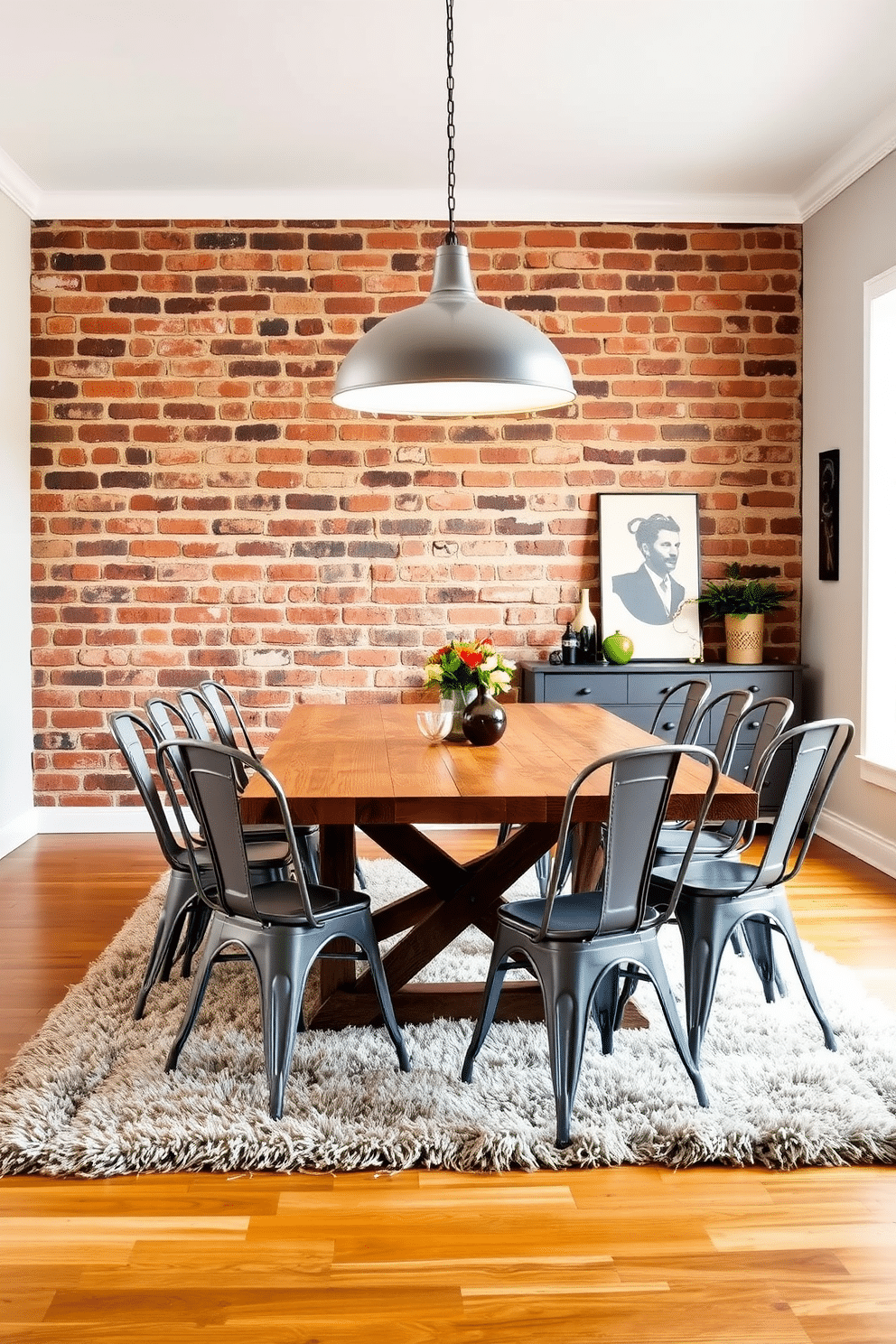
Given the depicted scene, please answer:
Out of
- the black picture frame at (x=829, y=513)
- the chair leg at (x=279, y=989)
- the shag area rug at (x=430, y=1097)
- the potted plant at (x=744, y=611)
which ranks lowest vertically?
the shag area rug at (x=430, y=1097)

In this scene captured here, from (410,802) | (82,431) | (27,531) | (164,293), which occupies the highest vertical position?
(164,293)

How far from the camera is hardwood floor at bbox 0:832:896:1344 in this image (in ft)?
6.22

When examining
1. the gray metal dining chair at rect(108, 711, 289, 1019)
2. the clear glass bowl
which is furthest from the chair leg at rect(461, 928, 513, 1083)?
the clear glass bowl

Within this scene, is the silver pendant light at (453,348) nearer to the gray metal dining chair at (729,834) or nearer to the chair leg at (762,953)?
the gray metal dining chair at (729,834)

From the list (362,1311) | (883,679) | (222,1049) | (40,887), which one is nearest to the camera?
(362,1311)

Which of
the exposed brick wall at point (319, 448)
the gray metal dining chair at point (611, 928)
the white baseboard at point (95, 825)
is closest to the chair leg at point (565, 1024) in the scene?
the gray metal dining chair at point (611, 928)

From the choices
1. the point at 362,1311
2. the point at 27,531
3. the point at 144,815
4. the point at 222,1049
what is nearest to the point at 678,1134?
the point at 362,1311

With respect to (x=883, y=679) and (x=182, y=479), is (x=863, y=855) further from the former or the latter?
(x=182, y=479)

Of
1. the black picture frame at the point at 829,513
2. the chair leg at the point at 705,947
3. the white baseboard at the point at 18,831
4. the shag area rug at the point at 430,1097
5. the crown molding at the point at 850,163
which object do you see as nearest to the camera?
the shag area rug at the point at 430,1097

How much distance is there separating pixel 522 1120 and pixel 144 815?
3.70m

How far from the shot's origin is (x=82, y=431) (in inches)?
227

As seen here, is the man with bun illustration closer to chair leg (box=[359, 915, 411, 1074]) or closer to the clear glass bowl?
the clear glass bowl

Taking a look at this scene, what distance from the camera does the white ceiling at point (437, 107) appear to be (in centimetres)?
387

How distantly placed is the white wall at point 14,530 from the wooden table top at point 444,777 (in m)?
2.06
